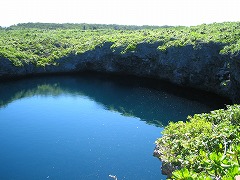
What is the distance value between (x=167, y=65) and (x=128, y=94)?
10.4m

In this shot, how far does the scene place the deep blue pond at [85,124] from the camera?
2566cm

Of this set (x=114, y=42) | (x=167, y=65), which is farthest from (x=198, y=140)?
(x=114, y=42)

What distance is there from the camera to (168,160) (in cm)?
1708

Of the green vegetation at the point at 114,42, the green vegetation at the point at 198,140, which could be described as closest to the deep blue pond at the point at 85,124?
the green vegetation at the point at 198,140

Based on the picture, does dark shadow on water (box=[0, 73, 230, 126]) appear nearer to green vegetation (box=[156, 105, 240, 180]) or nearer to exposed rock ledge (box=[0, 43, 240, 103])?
exposed rock ledge (box=[0, 43, 240, 103])

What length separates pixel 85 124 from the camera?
121ft

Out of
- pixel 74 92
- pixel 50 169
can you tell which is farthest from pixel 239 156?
pixel 74 92

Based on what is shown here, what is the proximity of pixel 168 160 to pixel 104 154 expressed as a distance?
1204cm

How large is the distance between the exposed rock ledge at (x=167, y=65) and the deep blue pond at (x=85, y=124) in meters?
3.43

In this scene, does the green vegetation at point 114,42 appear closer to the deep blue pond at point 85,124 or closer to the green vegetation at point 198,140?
the deep blue pond at point 85,124

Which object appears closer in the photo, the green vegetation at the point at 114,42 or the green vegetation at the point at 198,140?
the green vegetation at the point at 198,140

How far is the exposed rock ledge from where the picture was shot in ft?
143

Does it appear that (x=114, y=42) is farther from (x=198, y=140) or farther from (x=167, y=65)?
(x=198, y=140)

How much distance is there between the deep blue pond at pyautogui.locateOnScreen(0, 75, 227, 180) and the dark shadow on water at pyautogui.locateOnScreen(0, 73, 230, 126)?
0.13 m
